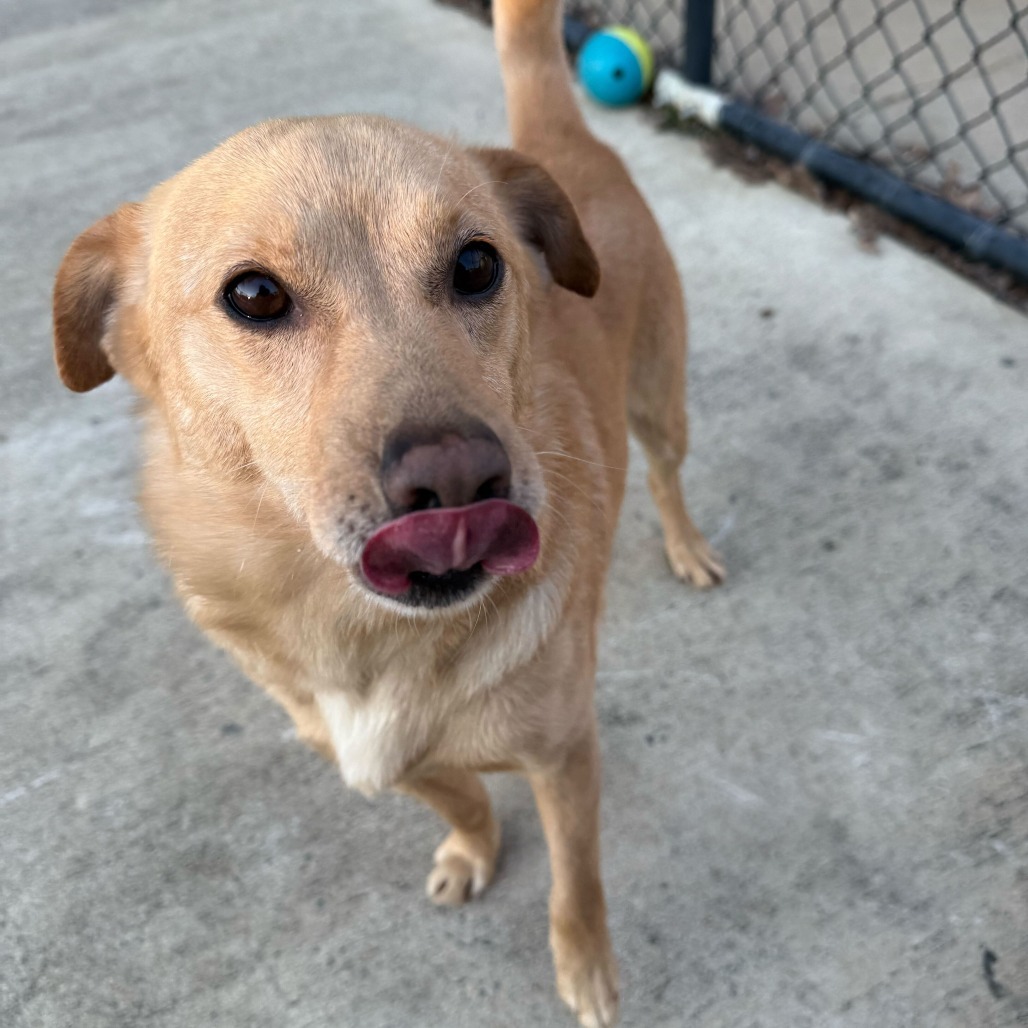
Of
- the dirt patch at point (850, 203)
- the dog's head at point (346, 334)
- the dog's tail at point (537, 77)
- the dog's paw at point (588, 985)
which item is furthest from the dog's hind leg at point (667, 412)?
the dirt patch at point (850, 203)

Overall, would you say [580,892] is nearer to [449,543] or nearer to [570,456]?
[570,456]

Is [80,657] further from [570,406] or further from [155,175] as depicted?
[155,175]

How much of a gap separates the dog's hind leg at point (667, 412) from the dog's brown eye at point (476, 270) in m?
0.74

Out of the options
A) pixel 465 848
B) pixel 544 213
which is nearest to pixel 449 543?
pixel 544 213

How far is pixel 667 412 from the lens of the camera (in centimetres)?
213

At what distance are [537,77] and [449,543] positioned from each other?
4.90ft

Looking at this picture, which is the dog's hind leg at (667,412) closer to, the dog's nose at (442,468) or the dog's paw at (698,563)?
the dog's paw at (698,563)

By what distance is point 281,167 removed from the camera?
122 centimetres

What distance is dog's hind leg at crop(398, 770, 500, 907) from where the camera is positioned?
1.67 m

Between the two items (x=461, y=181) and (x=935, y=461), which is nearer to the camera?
(x=461, y=181)

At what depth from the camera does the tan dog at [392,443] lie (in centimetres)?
106

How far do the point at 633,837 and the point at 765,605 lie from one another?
2.28ft

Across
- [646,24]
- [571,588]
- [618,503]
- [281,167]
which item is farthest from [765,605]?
[646,24]

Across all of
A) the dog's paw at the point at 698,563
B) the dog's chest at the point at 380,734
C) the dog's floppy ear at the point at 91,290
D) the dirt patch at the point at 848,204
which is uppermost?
the dog's floppy ear at the point at 91,290
